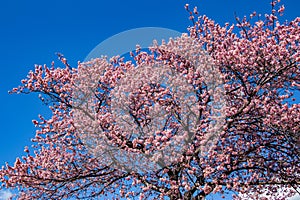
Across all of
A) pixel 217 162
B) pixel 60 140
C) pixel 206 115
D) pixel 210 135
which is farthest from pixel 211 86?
pixel 60 140

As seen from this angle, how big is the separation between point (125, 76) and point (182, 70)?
82.7 inches

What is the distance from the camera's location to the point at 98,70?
515 inches

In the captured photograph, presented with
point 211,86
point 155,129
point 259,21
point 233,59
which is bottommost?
point 155,129

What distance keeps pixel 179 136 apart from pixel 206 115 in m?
1.28

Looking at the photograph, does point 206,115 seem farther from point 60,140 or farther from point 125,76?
point 60,140

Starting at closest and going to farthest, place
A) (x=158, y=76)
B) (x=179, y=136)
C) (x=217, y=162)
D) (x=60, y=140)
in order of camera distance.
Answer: (x=179, y=136) → (x=217, y=162) → (x=158, y=76) → (x=60, y=140)

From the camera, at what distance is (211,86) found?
1139 cm

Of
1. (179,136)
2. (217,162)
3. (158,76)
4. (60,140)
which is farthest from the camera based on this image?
(60,140)

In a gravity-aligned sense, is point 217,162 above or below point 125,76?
below

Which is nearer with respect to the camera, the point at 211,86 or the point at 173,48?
the point at 211,86

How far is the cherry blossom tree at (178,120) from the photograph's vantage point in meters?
10.8

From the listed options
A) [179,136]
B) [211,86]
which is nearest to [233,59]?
[211,86]

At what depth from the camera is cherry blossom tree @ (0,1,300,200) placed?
424 inches

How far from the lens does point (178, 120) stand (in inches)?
447
